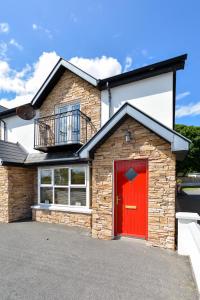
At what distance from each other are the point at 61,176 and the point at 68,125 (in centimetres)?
261

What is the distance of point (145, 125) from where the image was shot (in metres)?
6.38

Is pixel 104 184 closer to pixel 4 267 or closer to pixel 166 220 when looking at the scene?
pixel 166 220

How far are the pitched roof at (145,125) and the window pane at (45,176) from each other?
3366 mm

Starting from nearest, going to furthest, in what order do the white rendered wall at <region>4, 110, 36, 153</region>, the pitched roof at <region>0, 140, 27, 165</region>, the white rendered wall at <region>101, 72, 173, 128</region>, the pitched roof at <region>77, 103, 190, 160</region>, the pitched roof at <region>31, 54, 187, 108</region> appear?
the pitched roof at <region>77, 103, 190, 160</region>
the pitched roof at <region>31, 54, 187, 108</region>
the white rendered wall at <region>101, 72, 173, 128</region>
the pitched roof at <region>0, 140, 27, 165</region>
the white rendered wall at <region>4, 110, 36, 153</region>

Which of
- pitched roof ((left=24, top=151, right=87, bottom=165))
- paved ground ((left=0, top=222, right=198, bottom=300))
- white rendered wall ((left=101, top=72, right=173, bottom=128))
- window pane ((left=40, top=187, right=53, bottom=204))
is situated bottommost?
paved ground ((left=0, top=222, right=198, bottom=300))

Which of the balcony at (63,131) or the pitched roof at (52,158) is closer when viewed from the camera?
the pitched roof at (52,158)

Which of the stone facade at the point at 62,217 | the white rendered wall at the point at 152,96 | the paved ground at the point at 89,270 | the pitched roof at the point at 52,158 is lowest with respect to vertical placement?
the stone facade at the point at 62,217

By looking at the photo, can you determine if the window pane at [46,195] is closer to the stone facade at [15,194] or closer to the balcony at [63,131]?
the stone facade at [15,194]

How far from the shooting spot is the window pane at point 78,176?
894 cm

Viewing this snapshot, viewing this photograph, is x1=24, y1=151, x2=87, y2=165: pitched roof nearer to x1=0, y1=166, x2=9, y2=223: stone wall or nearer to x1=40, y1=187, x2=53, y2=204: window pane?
x1=0, y1=166, x2=9, y2=223: stone wall

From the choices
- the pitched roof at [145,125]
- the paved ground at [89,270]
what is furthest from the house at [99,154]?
the paved ground at [89,270]

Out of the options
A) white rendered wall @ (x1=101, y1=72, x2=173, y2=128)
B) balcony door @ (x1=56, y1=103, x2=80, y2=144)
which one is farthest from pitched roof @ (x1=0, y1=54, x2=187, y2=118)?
balcony door @ (x1=56, y1=103, x2=80, y2=144)

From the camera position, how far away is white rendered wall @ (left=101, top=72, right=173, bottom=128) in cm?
772

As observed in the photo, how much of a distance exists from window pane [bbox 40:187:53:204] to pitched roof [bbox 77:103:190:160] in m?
3.64
